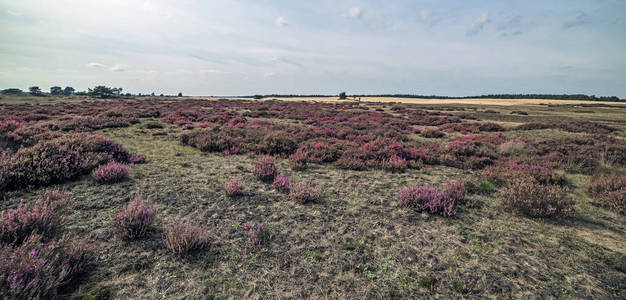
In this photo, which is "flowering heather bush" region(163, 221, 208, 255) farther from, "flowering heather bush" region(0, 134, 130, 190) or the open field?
"flowering heather bush" region(0, 134, 130, 190)

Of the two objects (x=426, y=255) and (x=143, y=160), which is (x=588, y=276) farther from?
(x=143, y=160)

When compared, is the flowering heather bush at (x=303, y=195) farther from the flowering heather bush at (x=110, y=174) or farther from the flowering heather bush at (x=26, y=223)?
the flowering heather bush at (x=110, y=174)

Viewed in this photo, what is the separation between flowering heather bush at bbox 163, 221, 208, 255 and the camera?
11.9 feet

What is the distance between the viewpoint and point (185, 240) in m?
3.63

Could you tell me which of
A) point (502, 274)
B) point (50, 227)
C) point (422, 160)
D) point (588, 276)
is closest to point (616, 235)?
point (588, 276)

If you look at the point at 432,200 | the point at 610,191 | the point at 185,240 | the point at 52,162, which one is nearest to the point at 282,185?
the point at 185,240

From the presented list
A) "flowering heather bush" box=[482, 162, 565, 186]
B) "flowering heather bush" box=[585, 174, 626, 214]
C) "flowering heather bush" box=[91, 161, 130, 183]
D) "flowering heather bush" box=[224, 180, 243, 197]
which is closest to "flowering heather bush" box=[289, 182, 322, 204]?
"flowering heather bush" box=[224, 180, 243, 197]

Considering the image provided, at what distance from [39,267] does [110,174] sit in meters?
4.39

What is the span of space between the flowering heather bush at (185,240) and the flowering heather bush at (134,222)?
0.52m

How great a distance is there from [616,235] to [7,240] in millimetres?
10251

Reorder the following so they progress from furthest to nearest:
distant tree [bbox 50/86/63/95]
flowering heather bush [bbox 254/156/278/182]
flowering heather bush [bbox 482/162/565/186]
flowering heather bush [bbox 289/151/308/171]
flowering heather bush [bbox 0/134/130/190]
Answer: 1. distant tree [bbox 50/86/63/95]
2. flowering heather bush [bbox 289/151/308/171]
3. flowering heather bush [bbox 482/162/565/186]
4. flowering heather bush [bbox 254/156/278/182]
5. flowering heather bush [bbox 0/134/130/190]

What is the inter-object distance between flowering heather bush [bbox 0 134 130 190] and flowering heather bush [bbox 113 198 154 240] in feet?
11.1

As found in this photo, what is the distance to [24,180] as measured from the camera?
18.3 ft

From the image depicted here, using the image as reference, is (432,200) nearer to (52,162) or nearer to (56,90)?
(52,162)
